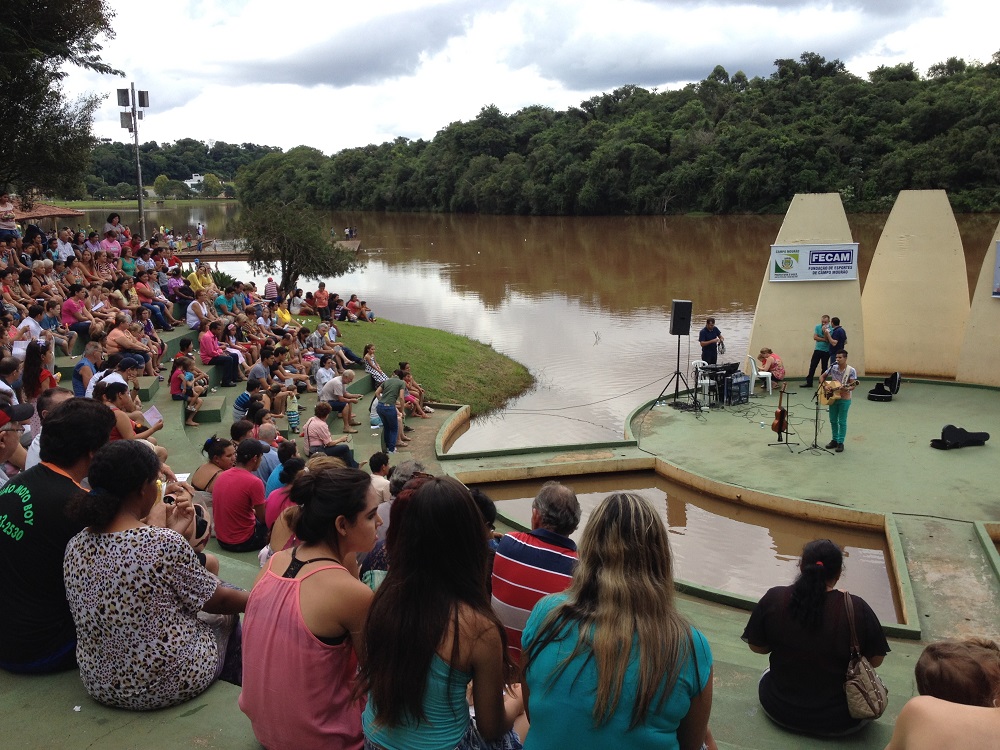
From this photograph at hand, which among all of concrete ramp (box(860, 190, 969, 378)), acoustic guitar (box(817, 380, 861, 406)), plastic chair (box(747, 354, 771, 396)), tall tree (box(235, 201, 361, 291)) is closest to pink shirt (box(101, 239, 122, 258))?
tall tree (box(235, 201, 361, 291))

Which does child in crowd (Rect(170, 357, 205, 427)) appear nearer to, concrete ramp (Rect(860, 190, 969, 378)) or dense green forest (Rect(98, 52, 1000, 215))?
concrete ramp (Rect(860, 190, 969, 378))

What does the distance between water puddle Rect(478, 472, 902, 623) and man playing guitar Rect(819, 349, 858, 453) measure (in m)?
2.09

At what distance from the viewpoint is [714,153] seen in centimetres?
6022

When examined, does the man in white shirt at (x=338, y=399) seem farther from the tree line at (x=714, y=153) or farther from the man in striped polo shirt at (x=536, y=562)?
the tree line at (x=714, y=153)

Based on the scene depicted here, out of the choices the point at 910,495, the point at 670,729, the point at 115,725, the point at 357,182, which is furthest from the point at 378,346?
the point at 357,182

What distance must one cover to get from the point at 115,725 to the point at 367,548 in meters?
1.37

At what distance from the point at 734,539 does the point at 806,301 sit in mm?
7649

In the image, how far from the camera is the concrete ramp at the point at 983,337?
15523 millimetres

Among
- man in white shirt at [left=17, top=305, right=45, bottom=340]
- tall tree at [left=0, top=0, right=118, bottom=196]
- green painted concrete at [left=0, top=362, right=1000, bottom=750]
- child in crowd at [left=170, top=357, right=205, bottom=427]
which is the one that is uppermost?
tall tree at [left=0, top=0, right=118, bottom=196]

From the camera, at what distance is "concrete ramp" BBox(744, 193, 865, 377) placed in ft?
53.2

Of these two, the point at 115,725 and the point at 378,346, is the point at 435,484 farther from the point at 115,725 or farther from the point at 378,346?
the point at 378,346

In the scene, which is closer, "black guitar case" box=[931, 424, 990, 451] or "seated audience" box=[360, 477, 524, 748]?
"seated audience" box=[360, 477, 524, 748]

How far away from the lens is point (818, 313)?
16359 mm

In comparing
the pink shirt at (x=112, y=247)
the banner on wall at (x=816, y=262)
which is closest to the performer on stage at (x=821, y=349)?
the banner on wall at (x=816, y=262)
